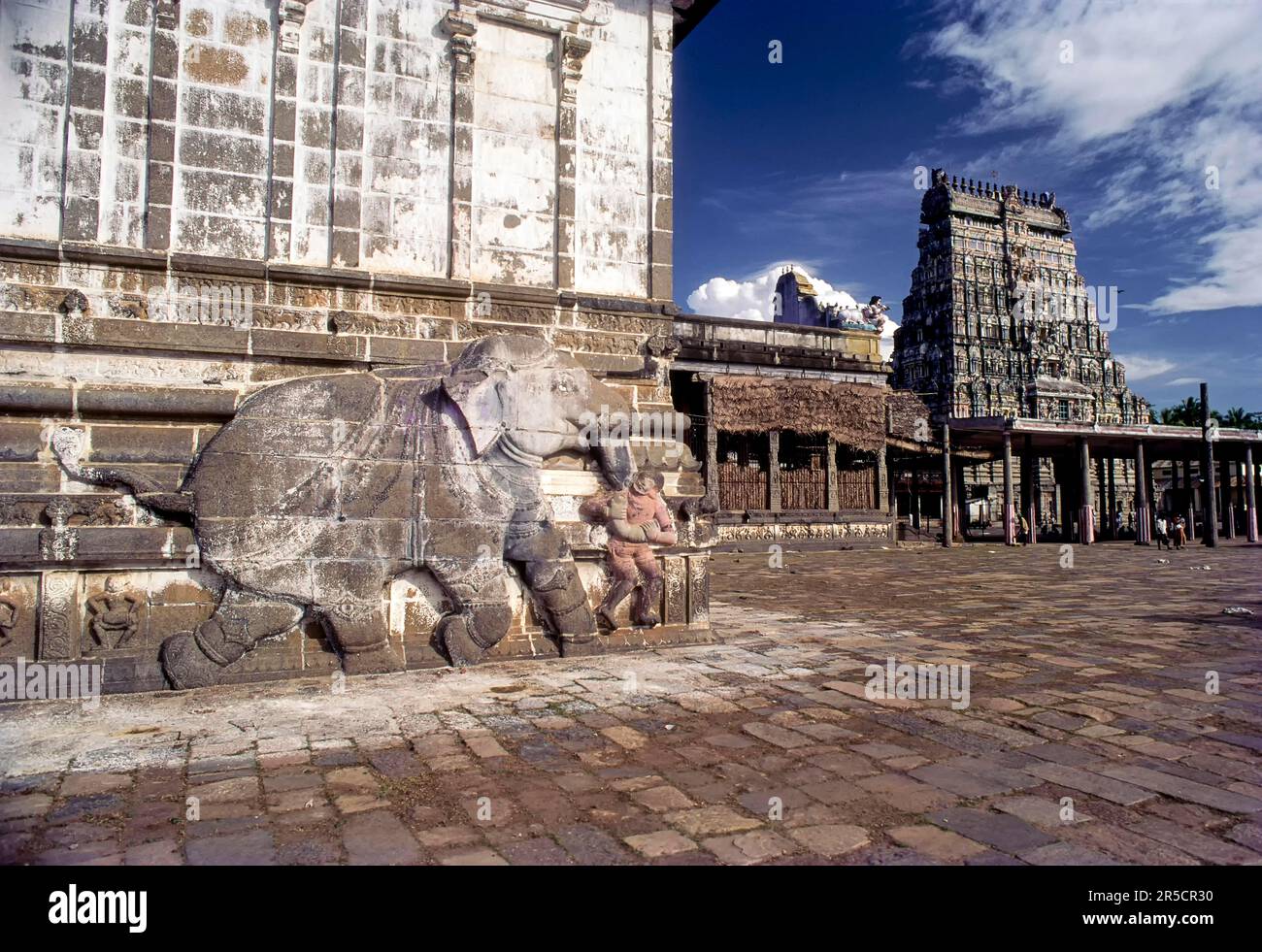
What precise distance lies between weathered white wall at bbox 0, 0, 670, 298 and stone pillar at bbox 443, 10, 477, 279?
0.05 m

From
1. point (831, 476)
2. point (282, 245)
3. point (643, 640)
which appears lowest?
point (643, 640)

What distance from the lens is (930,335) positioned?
167 ft

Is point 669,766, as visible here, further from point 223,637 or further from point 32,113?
point 32,113

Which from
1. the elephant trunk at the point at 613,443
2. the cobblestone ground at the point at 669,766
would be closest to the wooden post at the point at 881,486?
the cobblestone ground at the point at 669,766

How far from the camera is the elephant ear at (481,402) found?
593 centimetres

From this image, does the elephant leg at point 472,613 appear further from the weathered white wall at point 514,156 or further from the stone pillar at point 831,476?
the stone pillar at point 831,476

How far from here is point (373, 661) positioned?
5.54m

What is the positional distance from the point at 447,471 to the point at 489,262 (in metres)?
1.96

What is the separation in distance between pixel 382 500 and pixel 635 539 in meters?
2.01

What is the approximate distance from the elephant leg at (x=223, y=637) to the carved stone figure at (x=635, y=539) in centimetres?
236

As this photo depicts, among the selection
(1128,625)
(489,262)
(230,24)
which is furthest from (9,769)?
(1128,625)

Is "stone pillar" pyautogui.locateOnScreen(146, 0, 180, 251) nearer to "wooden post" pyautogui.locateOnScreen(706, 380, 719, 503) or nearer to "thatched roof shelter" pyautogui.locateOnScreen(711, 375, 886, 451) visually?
"wooden post" pyautogui.locateOnScreen(706, 380, 719, 503)

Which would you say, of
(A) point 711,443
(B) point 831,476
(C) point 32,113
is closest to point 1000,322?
(B) point 831,476

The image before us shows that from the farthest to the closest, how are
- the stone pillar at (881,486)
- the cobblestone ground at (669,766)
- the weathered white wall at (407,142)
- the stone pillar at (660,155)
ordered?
1. the stone pillar at (881,486)
2. the stone pillar at (660,155)
3. the weathered white wall at (407,142)
4. the cobblestone ground at (669,766)
